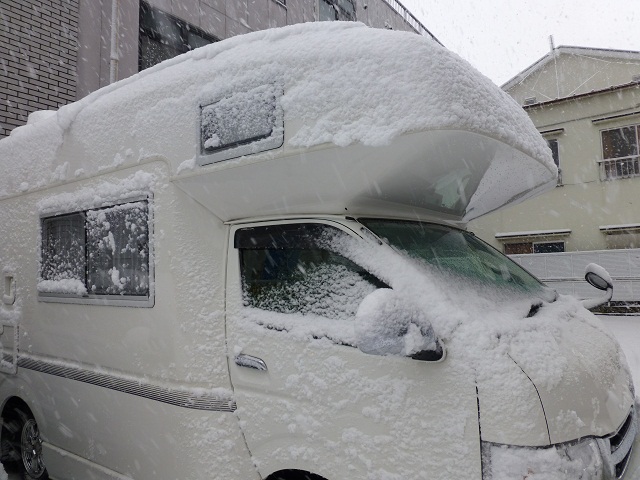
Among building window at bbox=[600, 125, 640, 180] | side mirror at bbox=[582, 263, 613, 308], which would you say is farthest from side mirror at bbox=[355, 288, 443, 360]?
building window at bbox=[600, 125, 640, 180]

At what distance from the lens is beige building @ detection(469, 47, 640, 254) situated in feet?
47.9

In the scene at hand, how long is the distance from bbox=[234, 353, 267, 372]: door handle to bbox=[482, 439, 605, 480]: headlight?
1095mm

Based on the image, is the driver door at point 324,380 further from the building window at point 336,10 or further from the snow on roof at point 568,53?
the snow on roof at point 568,53

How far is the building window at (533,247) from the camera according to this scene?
1573 cm

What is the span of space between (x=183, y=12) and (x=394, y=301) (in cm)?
970

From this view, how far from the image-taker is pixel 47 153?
3840 millimetres

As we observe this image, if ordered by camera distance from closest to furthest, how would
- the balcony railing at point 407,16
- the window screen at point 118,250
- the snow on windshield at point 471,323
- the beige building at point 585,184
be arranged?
the snow on windshield at point 471,323 → the window screen at point 118,250 → the beige building at point 585,184 → the balcony railing at point 407,16

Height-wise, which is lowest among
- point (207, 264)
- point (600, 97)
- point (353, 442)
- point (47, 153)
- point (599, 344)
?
point (353, 442)

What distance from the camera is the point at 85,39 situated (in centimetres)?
838

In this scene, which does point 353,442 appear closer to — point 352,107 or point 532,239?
point 352,107

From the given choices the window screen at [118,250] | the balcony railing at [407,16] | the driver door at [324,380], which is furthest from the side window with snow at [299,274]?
the balcony railing at [407,16]

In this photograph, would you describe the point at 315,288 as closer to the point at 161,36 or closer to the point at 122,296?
the point at 122,296

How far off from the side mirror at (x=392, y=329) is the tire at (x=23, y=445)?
10.8 feet

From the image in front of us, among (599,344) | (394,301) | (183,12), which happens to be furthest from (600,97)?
(394,301)
